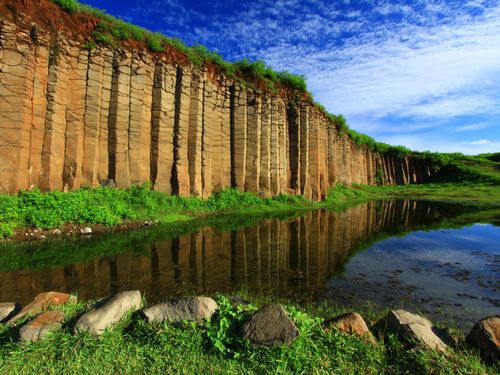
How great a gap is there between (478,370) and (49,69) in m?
17.7

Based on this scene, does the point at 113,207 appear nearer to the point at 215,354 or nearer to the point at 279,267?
the point at 279,267

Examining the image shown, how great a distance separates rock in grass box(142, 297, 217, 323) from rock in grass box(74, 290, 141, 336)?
329 millimetres

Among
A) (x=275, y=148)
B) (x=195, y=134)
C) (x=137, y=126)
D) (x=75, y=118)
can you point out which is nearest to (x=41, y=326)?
(x=75, y=118)

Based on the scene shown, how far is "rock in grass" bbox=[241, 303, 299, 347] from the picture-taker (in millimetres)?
3387

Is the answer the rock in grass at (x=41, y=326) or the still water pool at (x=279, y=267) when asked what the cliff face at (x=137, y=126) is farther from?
the rock in grass at (x=41, y=326)

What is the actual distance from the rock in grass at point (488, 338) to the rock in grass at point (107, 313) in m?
4.30

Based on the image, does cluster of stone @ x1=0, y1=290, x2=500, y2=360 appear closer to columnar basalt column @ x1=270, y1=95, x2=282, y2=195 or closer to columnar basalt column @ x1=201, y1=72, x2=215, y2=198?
columnar basalt column @ x1=201, y1=72, x2=215, y2=198

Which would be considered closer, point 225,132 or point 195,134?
point 195,134

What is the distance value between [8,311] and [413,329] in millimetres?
5546

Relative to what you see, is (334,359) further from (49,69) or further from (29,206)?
(49,69)

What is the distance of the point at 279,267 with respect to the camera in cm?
799

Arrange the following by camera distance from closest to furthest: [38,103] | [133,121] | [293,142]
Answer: [38,103]
[133,121]
[293,142]

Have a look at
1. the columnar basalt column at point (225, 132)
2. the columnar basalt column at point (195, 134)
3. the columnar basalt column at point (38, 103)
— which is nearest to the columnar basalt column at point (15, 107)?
the columnar basalt column at point (38, 103)

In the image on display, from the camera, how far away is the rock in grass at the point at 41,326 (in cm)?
356
